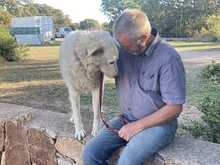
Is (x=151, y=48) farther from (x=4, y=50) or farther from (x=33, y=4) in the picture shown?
(x=33, y=4)

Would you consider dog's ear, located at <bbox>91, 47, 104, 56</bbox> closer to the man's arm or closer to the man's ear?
the man's ear

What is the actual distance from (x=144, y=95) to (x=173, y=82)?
294 millimetres

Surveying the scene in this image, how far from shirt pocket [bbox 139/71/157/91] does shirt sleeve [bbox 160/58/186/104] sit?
0.28 ft

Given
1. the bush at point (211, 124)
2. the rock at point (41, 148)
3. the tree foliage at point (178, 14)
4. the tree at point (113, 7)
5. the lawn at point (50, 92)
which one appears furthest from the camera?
the tree at point (113, 7)

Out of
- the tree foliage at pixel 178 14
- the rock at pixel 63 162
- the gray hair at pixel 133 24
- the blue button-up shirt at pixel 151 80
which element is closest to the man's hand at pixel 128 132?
the blue button-up shirt at pixel 151 80

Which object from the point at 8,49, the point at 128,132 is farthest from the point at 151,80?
the point at 8,49

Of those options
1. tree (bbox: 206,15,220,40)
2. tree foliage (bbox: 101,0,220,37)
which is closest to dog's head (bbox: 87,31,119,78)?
tree (bbox: 206,15,220,40)

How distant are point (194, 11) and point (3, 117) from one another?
39396mm

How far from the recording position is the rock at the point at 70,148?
2.69 m

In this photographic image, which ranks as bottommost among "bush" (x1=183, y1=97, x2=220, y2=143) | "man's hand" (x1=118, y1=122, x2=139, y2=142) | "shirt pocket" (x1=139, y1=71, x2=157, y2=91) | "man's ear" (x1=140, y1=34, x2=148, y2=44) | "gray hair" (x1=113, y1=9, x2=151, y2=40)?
"bush" (x1=183, y1=97, x2=220, y2=143)

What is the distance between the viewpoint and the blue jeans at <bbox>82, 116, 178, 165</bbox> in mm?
1986

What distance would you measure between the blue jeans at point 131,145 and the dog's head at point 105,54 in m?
0.53

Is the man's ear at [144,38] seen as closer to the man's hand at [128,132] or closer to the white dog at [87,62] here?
the white dog at [87,62]

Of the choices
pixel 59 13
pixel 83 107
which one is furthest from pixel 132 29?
pixel 59 13
